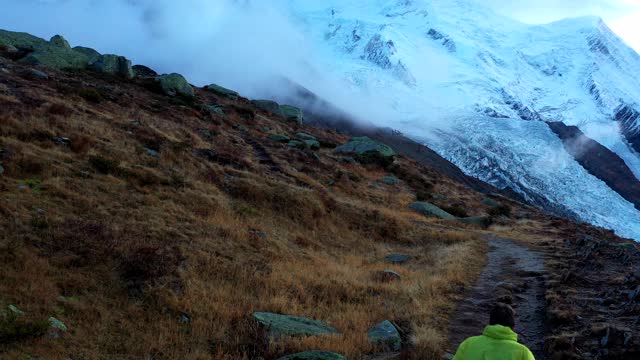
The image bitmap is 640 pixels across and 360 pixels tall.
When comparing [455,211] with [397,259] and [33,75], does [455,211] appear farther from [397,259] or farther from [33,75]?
[33,75]

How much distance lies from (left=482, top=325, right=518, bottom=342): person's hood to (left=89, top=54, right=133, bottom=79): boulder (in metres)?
46.3

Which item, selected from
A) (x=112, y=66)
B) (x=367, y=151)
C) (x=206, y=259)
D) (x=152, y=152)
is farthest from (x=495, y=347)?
(x=112, y=66)

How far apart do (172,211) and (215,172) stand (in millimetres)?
6773

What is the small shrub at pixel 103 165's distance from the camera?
1655cm

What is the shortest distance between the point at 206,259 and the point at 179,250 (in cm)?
67

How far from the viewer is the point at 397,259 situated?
1931cm

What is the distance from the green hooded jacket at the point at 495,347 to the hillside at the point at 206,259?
3.63 meters

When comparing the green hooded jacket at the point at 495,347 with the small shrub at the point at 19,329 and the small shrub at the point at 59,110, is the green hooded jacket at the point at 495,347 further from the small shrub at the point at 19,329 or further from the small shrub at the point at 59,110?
the small shrub at the point at 59,110

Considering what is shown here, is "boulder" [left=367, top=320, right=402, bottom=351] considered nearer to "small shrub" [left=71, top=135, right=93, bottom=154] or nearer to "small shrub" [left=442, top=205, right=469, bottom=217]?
"small shrub" [left=71, top=135, right=93, bottom=154]

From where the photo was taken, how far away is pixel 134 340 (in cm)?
834

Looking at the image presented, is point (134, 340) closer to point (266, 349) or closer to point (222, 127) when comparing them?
point (266, 349)

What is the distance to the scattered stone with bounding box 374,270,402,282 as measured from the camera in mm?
15000

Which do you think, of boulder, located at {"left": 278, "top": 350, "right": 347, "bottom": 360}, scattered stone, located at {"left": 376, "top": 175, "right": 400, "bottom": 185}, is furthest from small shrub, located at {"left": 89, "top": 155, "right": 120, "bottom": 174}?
scattered stone, located at {"left": 376, "top": 175, "right": 400, "bottom": 185}

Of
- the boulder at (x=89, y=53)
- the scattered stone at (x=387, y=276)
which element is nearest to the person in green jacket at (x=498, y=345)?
the scattered stone at (x=387, y=276)
